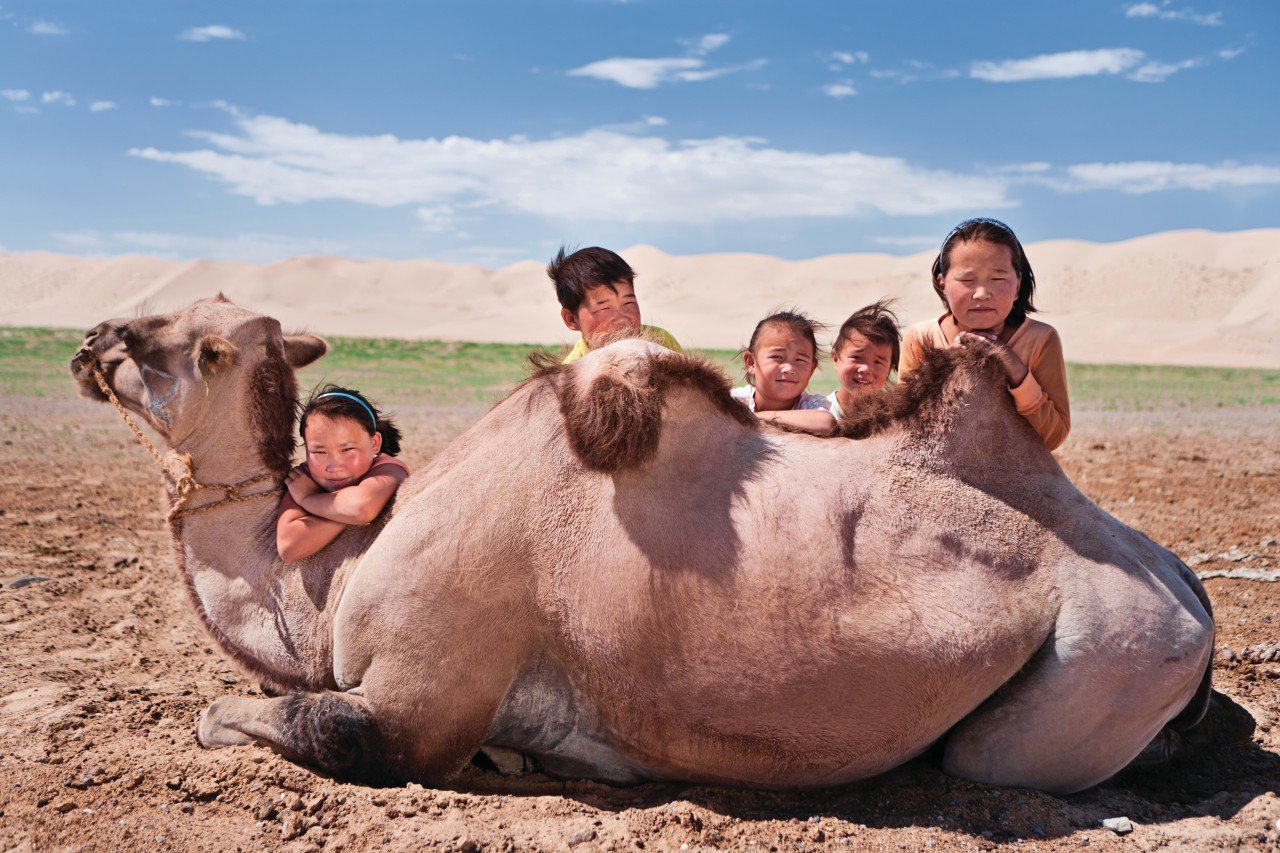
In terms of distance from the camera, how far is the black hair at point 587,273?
16.5 ft

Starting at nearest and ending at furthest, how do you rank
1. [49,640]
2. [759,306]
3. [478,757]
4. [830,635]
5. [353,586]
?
[830,635] < [353,586] < [478,757] < [49,640] < [759,306]

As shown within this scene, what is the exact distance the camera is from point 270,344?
4.29m

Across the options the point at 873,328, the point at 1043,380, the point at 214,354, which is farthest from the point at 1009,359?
the point at 214,354

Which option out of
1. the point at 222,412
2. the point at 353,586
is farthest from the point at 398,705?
the point at 222,412

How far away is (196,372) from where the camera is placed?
4.14 metres

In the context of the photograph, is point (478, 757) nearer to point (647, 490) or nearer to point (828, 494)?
point (647, 490)

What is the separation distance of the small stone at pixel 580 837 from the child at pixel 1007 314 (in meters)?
1.99

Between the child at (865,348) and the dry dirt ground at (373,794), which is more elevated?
the child at (865,348)

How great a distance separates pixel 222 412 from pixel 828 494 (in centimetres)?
249

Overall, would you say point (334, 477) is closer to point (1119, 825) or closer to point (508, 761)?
point (508, 761)

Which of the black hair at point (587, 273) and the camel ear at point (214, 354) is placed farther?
the black hair at point (587, 273)

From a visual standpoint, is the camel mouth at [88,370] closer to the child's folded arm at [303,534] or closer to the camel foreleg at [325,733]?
the child's folded arm at [303,534]

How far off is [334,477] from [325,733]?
1.02 m

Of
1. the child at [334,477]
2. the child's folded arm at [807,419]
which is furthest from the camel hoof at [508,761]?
the child's folded arm at [807,419]
